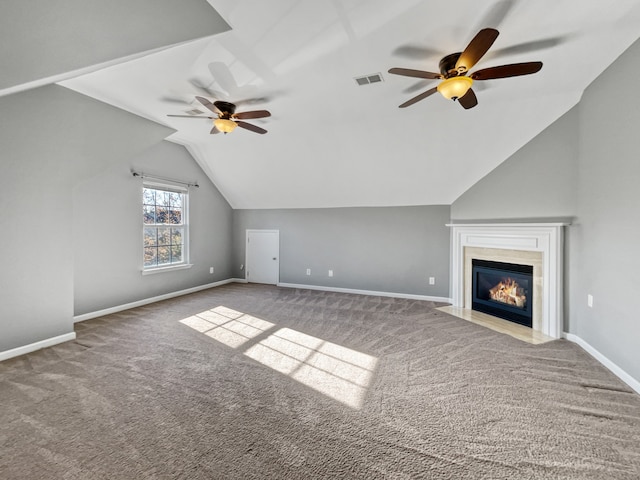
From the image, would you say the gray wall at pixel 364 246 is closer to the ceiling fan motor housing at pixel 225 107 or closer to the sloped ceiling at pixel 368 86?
the sloped ceiling at pixel 368 86

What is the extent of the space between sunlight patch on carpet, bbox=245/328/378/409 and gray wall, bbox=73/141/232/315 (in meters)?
2.68

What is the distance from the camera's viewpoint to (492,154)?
4.07 metres

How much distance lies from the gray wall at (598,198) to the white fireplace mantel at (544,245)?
0.37 feet

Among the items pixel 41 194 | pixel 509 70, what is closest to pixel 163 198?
pixel 41 194

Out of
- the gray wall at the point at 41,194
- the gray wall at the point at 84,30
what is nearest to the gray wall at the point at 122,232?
the gray wall at the point at 41,194

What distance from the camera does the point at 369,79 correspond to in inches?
112

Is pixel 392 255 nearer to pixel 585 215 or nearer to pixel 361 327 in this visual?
pixel 361 327

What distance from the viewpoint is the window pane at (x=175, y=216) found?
5.40 metres

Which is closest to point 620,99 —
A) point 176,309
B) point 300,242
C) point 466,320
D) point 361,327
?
point 466,320

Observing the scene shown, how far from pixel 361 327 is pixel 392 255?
6.71 ft

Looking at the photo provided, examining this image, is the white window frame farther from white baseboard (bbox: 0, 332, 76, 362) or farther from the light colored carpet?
white baseboard (bbox: 0, 332, 76, 362)

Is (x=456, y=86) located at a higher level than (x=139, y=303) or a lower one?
higher

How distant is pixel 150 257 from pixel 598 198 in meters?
6.22

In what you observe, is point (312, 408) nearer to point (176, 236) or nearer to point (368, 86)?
point (368, 86)
